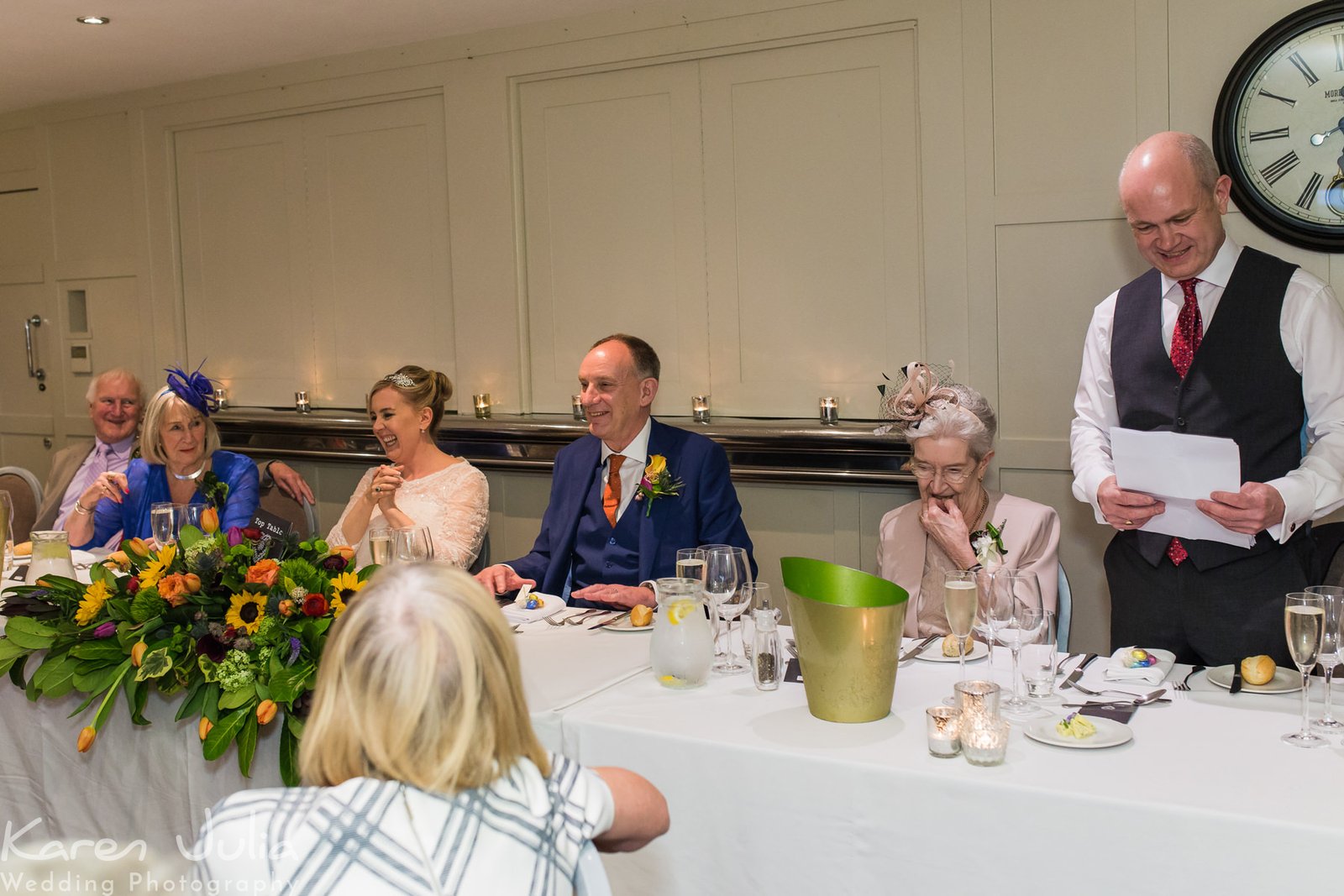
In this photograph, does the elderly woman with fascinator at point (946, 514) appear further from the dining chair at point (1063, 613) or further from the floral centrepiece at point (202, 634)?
the floral centrepiece at point (202, 634)

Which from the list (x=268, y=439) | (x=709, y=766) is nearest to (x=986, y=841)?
(x=709, y=766)

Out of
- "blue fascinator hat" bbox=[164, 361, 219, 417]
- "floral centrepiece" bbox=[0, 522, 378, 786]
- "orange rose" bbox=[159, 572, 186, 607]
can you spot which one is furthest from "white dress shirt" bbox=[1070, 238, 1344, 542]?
"blue fascinator hat" bbox=[164, 361, 219, 417]

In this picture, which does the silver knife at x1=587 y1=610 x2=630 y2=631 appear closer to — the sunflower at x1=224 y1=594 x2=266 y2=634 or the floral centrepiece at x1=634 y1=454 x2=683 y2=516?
the floral centrepiece at x1=634 y1=454 x2=683 y2=516

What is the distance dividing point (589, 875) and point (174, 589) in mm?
1363

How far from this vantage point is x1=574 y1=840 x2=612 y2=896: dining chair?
1335 millimetres

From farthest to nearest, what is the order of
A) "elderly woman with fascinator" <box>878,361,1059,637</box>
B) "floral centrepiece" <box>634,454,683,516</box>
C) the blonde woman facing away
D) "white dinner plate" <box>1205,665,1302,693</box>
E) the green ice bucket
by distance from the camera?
"floral centrepiece" <box>634,454,683,516</box>, "elderly woman with fascinator" <box>878,361,1059,637</box>, "white dinner plate" <box>1205,665,1302,693</box>, the green ice bucket, the blonde woman facing away

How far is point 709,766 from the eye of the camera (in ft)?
6.29

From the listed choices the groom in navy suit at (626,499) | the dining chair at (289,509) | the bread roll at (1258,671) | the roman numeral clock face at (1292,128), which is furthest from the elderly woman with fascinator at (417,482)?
the roman numeral clock face at (1292,128)

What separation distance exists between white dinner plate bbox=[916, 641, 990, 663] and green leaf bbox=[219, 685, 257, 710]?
1.28 meters

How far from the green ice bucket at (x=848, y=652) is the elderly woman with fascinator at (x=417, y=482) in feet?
5.72

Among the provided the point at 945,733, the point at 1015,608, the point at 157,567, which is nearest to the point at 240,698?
the point at 157,567

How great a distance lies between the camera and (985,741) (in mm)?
1766

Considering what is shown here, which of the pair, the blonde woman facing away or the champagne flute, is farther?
the champagne flute

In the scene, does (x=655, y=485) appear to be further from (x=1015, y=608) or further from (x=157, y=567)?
(x=1015, y=608)
